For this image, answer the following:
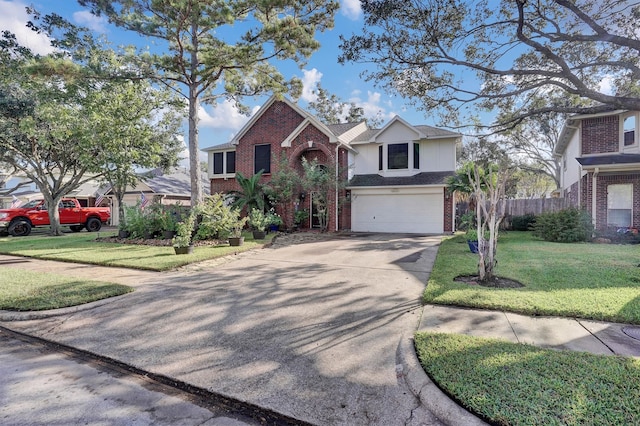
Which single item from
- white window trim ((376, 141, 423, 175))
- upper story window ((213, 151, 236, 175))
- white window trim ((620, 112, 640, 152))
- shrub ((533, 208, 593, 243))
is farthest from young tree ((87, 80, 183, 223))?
white window trim ((620, 112, 640, 152))

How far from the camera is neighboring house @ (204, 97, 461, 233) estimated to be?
57.9ft

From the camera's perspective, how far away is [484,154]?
97.4 feet

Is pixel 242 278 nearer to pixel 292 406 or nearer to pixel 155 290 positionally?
pixel 155 290

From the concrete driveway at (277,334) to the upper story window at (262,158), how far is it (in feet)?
40.7

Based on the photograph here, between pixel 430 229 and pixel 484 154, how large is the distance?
1629cm

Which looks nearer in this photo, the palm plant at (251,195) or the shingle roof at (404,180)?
the palm plant at (251,195)

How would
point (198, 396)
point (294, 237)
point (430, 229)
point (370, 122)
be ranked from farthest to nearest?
1. point (370, 122)
2. point (430, 229)
3. point (294, 237)
4. point (198, 396)

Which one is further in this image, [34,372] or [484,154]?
[484,154]

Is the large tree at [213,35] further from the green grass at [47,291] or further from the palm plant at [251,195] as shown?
the green grass at [47,291]

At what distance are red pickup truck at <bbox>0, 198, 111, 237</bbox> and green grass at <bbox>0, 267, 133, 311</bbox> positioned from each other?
1350 cm

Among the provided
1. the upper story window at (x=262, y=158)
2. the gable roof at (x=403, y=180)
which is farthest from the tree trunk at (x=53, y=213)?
the gable roof at (x=403, y=180)

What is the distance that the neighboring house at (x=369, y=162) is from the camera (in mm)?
17656

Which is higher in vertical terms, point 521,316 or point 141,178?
point 141,178

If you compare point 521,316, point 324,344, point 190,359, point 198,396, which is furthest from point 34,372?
point 521,316
